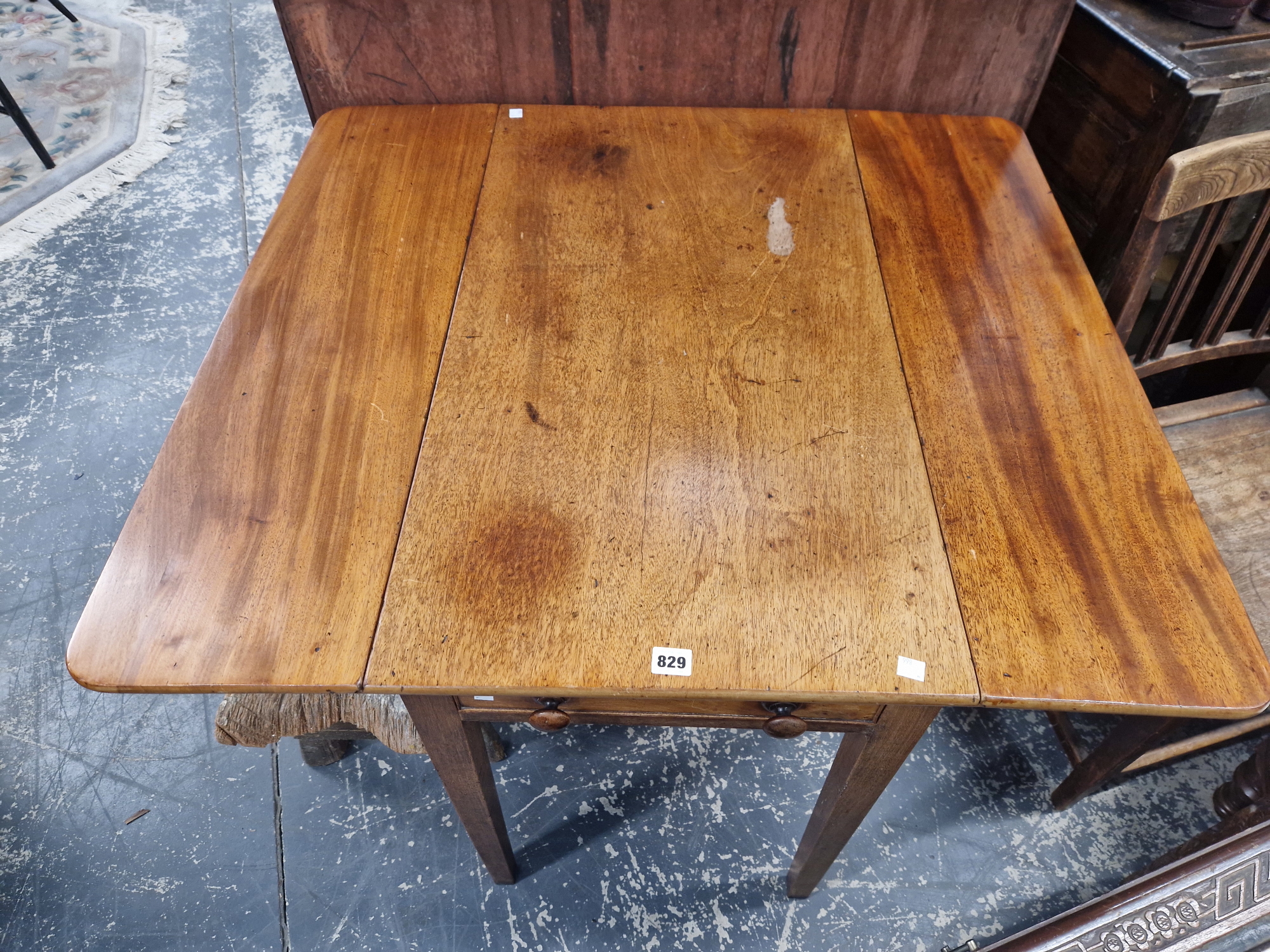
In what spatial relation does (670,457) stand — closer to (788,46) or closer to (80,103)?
(788,46)

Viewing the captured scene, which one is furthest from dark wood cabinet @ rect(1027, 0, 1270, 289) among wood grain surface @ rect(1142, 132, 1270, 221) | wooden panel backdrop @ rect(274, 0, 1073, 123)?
wood grain surface @ rect(1142, 132, 1270, 221)

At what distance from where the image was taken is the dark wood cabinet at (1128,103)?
154cm

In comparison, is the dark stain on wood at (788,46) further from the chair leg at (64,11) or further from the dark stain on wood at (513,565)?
the chair leg at (64,11)

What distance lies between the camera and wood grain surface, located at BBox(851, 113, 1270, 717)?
0.76m

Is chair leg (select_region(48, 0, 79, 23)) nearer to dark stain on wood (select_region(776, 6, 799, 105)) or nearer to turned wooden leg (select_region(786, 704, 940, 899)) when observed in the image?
dark stain on wood (select_region(776, 6, 799, 105))

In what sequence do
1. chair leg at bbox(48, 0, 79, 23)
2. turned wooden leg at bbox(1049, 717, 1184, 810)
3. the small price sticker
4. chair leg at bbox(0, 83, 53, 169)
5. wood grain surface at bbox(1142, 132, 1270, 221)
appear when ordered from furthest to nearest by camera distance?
chair leg at bbox(48, 0, 79, 23)
chair leg at bbox(0, 83, 53, 169)
turned wooden leg at bbox(1049, 717, 1184, 810)
wood grain surface at bbox(1142, 132, 1270, 221)
the small price sticker

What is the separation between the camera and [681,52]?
4.42 ft

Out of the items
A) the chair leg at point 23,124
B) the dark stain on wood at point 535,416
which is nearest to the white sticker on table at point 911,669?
the dark stain on wood at point 535,416

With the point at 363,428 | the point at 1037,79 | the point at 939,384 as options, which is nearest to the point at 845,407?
the point at 939,384

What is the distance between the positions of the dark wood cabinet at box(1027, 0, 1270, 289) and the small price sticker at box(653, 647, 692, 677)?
5.11 ft

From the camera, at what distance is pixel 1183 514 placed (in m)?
0.87

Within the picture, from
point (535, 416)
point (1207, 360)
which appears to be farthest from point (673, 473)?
point (1207, 360)

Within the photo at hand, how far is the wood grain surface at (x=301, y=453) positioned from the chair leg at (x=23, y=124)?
2.07 m

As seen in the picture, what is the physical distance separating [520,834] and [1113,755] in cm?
106
